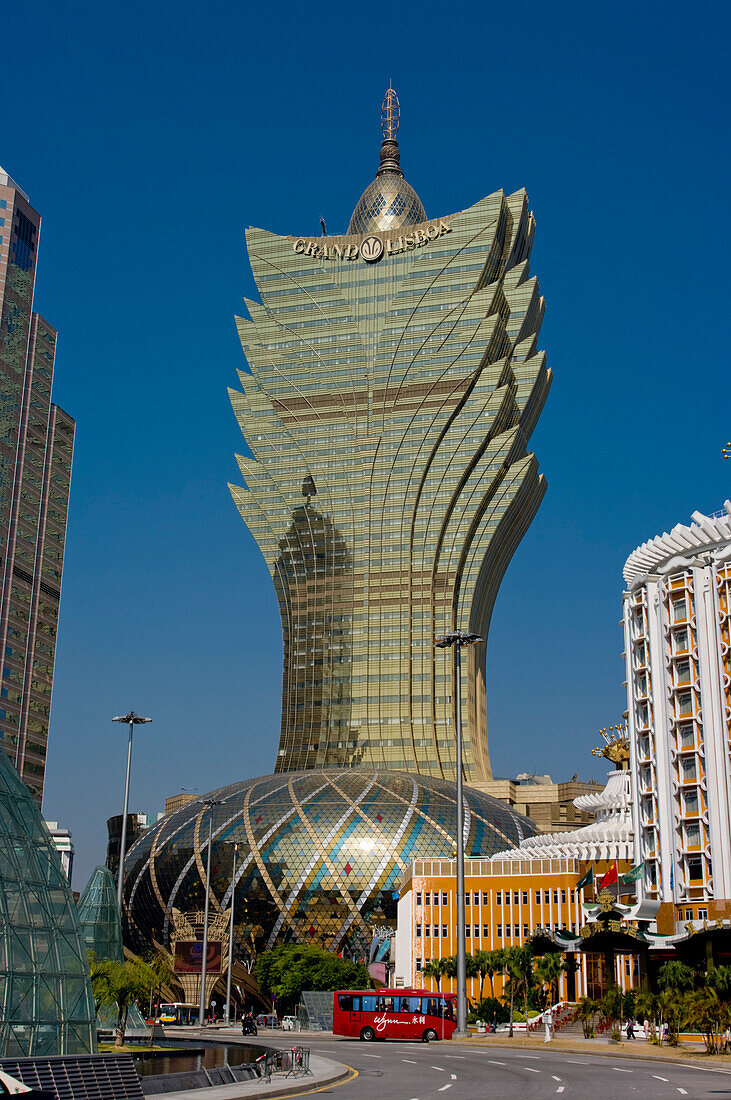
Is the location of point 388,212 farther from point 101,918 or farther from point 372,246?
point 101,918

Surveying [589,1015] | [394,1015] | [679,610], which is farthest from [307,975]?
[679,610]

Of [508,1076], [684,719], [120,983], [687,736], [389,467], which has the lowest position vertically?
[508,1076]

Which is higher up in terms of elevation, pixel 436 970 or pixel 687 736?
pixel 687 736

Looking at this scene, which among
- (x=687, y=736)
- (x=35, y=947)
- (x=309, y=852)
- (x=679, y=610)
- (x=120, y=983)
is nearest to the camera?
(x=35, y=947)

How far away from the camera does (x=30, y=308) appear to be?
482ft

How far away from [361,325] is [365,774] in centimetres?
7031

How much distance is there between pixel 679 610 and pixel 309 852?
67982 mm

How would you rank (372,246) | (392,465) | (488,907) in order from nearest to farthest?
1. (488,907)
2. (392,465)
3. (372,246)

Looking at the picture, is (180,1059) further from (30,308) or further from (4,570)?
(30,308)

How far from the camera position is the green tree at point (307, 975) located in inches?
4006

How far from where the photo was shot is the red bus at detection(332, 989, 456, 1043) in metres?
64.1

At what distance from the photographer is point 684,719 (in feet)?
241

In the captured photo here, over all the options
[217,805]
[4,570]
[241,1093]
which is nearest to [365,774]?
[217,805]

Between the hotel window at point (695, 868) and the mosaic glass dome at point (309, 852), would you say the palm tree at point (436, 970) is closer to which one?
the hotel window at point (695, 868)
